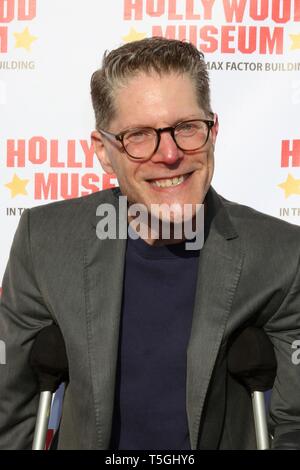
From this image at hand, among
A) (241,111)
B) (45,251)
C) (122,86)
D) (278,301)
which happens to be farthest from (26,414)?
(241,111)

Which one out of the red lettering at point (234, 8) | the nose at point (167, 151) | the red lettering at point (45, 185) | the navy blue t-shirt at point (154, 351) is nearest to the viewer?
the nose at point (167, 151)

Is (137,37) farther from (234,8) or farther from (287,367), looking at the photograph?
(287,367)

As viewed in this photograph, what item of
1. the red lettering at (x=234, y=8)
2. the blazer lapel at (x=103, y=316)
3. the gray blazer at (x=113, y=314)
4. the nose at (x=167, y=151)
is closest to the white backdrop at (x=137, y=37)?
the red lettering at (x=234, y=8)

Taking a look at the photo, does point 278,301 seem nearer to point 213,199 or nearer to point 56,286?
point 213,199

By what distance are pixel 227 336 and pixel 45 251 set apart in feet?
1.73

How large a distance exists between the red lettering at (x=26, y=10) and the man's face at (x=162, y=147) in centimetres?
84

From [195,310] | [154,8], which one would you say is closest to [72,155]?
[154,8]

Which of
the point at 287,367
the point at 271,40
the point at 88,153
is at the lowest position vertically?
the point at 287,367

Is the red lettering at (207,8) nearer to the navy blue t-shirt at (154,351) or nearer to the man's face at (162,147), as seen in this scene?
the man's face at (162,147)

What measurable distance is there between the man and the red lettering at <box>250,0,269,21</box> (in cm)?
69

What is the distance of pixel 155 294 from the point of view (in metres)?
1.97

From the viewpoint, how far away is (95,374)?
1892 mm

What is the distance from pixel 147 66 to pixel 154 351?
2.34 feet

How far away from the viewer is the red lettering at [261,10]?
254cm
